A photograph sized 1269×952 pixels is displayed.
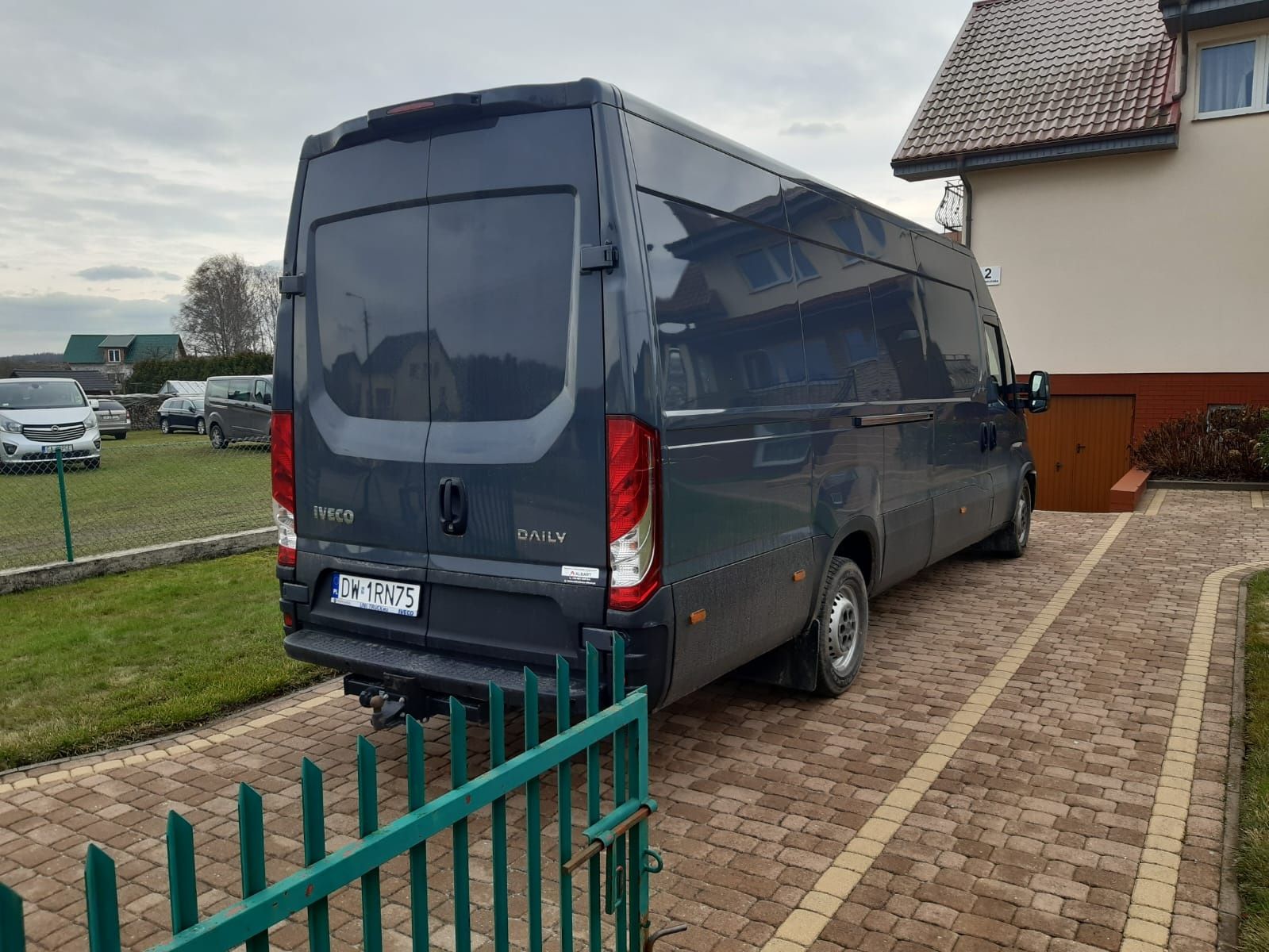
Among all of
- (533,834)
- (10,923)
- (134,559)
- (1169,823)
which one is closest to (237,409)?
(134,559)

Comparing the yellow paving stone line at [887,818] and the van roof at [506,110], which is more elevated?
the van roof at [506,110]

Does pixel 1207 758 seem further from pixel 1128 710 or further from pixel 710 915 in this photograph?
pixel 710 915

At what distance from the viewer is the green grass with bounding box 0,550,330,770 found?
4.97 m

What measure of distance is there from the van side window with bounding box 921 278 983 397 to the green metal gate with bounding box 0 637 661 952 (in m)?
4.58

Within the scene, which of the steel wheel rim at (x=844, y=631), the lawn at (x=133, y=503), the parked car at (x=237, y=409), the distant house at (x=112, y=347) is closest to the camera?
the steel wheel rim at (x=844, y=631)

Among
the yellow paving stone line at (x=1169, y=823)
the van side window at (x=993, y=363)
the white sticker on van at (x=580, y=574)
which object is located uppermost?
the van side window at (x=993, y=363)

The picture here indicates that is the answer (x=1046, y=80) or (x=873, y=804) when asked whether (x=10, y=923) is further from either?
(x=1046, y=80)

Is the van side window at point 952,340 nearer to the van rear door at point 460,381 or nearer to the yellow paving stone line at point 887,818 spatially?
the yellow paving stone line at point 887,818

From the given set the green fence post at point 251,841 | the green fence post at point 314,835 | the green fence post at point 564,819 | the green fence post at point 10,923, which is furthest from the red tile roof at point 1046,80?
the green fence post at point 10,923

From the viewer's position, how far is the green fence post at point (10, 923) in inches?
53.0

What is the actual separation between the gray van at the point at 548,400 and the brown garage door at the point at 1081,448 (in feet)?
48.5

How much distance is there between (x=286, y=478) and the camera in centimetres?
458

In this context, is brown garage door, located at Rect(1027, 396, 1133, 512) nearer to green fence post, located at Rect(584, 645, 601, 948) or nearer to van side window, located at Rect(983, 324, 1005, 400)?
van side window, located at Rect(983, 324, 1005, 400)

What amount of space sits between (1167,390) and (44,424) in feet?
69.3
